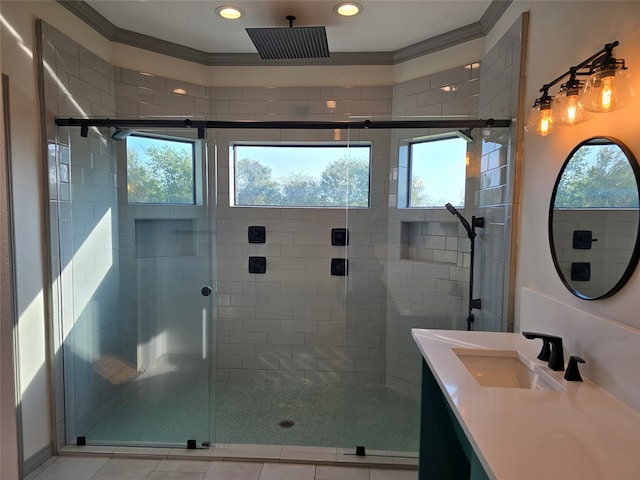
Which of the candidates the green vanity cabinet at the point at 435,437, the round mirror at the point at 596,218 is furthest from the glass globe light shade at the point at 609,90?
the green vanity cabinet at the point at 435,437

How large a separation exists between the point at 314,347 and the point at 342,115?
197cm

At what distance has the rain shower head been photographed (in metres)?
2.16

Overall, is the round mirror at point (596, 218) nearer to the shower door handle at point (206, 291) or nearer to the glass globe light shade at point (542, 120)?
the glass globe light shade at point (542, 120)

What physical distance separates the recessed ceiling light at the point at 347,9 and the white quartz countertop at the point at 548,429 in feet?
6.82

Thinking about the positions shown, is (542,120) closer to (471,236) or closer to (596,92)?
(596,92)

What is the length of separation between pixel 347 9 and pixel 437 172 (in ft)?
4.10

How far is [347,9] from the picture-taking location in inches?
87.2

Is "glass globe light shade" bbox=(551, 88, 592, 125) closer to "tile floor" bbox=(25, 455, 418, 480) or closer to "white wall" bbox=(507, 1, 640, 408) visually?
"white wall" bbox=(507, 1, 640, 408)

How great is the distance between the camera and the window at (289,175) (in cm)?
310

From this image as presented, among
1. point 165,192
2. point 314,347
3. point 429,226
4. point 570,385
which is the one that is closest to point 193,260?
point 165,192

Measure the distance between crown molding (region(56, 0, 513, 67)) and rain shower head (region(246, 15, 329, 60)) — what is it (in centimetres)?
43

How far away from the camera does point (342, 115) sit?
2.91m

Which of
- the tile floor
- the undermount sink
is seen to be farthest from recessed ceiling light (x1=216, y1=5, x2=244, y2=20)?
the tile floor

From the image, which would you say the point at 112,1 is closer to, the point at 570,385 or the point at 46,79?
the point at 46,79
